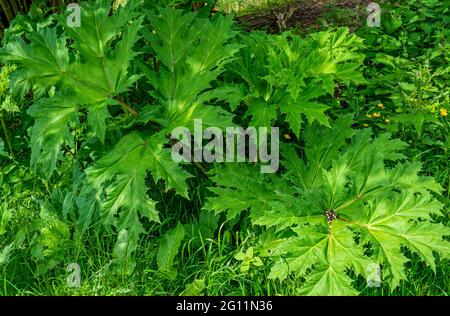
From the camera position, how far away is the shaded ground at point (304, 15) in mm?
4895

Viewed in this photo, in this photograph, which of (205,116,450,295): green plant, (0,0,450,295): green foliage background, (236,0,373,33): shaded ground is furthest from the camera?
(236,0,373,33): shaded ground

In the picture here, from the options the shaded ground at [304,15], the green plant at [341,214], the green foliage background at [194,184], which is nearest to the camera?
the green plant at [341,214]

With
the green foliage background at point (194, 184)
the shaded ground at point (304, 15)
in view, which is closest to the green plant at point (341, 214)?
the green foliage background at point (194, 184)

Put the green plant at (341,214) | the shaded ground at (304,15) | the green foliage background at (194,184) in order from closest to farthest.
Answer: the green plant at (341,214) → the green foliage background at (194,184) → the shaded ground at (304,15)

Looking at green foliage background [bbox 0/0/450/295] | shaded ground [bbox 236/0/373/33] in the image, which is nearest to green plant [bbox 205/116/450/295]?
green foliage background [bbox 0/0/450/295]

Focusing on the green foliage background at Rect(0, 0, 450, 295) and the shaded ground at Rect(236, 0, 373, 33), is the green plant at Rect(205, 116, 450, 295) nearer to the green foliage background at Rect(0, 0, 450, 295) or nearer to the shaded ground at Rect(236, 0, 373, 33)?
the green foliage background at Rect(0, 0, 450, 295)

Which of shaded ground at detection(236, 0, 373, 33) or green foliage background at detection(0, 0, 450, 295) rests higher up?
shaded ground at detection(236, 0, 373, 33)

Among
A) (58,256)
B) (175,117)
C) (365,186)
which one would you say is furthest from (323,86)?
(58,256)

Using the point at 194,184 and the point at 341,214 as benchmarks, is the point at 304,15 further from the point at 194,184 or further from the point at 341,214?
the point at 341,214

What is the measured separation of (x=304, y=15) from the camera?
515 centimetres

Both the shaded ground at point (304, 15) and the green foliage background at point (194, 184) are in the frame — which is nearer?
the green foliage background at point (194, 184)

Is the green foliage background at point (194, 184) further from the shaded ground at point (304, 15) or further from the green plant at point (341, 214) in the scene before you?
the shaded ground at point (304, 15)

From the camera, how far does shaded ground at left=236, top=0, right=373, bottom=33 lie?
4895 mm

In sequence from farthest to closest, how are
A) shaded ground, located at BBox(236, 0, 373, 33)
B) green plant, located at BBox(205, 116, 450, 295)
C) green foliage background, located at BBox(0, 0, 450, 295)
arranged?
1. shaded ground, located at BBox(236, 0, 373, 33)
2. green foliage background, located at BBox(0, 0, 450, 295)
3. green plant, located at BBox(205, 116, 450, 295)
